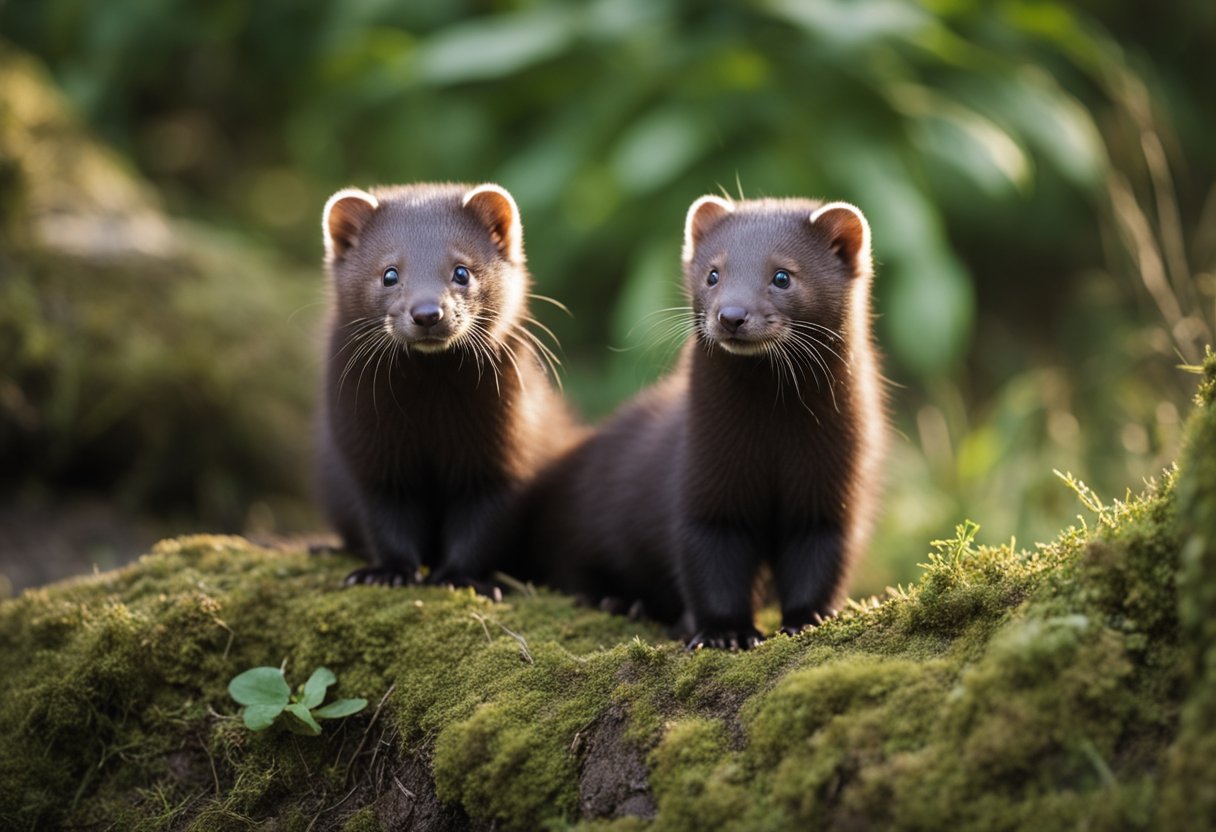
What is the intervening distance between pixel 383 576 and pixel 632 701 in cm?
182

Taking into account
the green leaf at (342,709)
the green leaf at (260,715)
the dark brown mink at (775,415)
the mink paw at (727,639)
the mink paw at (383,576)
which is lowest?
the green leaf at (260,715)

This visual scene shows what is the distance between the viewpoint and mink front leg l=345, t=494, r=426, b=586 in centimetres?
575

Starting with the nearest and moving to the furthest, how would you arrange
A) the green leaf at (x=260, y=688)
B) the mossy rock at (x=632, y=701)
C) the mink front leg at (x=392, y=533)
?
the mossy rock at (x=632, y=701), the green leaf at (x=260, y=688), the mink front leg at (x=392, y=533)

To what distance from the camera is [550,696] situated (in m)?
4.31

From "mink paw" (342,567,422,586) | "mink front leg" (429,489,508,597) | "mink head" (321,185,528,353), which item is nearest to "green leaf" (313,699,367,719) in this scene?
"mink paw" (342,567,422,586)

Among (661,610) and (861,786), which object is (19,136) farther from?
(861,786)

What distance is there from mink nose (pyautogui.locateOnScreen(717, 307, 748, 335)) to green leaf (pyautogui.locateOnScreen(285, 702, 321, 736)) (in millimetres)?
2121

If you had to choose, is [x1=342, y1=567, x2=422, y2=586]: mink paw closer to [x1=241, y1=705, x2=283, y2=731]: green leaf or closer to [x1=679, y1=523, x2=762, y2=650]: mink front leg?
[x1=241, y1=705, x2=283, y2=731]: green leaf

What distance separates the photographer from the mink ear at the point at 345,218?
5.76m

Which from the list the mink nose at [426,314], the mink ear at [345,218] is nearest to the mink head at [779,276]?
the mink nose at [426,314]

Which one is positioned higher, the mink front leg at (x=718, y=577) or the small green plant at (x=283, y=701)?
the mink front leg at (x=718, y=577)

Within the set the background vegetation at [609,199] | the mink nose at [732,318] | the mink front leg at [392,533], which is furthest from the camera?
the background vegetation at [609,199]

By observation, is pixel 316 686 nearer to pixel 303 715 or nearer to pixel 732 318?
pixel 303 715

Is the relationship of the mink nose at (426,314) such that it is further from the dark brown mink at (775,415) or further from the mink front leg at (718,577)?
the mink front leg at (718,577)
